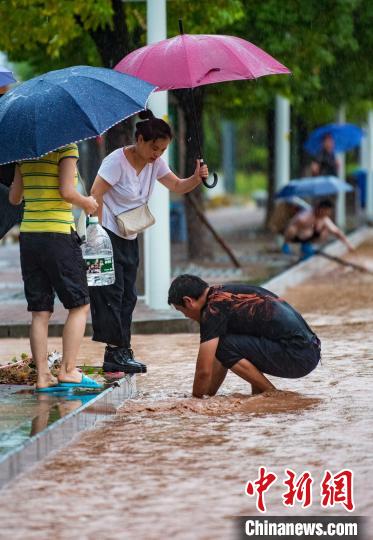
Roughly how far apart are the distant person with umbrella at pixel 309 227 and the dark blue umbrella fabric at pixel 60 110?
12504 mm

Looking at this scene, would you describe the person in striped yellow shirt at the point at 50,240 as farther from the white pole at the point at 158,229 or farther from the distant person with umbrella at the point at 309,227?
the distant person with umbrella at the point at 309,227

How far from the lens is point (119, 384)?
9.58m

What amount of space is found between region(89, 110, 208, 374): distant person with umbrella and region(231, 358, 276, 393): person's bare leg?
966 millimetres

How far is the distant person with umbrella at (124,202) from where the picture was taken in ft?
31.9

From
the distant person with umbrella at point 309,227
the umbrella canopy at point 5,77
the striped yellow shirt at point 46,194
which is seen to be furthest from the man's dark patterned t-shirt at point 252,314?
the distant person with umbrella at point 309,227

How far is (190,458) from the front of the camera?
765cm

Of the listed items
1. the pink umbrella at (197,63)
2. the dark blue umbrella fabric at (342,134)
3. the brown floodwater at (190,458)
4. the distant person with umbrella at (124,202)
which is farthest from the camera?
the dark blue umbrella fabric at (342,134)

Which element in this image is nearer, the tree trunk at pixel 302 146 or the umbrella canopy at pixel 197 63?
the umbrella canopy at pixel 197 63

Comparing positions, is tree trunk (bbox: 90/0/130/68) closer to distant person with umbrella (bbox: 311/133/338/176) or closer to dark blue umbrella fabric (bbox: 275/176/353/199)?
dark blue umbrella fabric (bbox: 275/176/353/199)

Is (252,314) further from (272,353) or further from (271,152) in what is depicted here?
(271,152)

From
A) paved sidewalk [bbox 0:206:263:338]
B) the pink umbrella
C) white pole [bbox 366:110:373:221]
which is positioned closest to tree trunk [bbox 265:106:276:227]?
white pole [bbox 366:110:373:221]

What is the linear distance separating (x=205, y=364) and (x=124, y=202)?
1.50 m

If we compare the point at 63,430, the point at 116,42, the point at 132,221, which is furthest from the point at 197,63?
the point at 116,42

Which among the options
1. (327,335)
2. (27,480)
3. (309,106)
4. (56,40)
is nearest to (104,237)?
(27,480)
